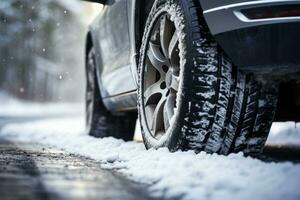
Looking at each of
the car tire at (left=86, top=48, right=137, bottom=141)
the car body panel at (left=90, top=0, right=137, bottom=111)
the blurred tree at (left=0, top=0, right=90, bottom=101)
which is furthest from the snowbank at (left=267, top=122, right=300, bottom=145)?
the blurred tree at (left=0, top=0, right=90, bottom=101)

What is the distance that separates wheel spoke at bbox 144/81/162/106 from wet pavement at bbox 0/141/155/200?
2.14 feet

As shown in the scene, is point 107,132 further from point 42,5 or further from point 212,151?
point 42,5

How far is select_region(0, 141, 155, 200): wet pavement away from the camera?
1861 millimetres

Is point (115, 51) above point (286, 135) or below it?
above

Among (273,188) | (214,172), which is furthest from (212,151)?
(273,188)

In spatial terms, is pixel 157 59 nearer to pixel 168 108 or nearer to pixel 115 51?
pixel 168 108

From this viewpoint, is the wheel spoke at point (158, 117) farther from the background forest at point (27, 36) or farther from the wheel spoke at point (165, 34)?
the background forest at point (27, 36)

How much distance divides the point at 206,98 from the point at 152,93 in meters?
0.69

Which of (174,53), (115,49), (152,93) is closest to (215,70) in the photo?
(174,53)

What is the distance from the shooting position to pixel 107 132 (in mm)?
5246

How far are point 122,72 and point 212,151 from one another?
1.42m

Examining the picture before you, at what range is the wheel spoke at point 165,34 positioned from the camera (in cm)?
313

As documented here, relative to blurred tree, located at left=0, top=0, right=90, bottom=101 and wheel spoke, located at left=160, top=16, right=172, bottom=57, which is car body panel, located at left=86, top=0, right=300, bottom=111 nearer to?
wheel spoke, located at left=160, top=16, right=172, bottom=57

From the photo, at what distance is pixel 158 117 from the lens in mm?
3201
